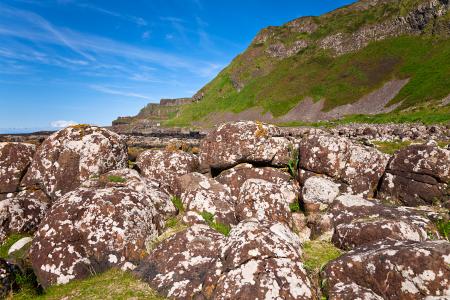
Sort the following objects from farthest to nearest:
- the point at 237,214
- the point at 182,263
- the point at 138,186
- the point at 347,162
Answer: the point at 347,162 → the point at 138,186 → the point at 237,214 → the point at 182,263

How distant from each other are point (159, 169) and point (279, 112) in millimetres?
131309

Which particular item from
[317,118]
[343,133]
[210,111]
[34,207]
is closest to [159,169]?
[34,207]

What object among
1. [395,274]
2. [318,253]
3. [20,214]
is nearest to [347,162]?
[318,253]

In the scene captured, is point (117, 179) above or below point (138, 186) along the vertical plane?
above

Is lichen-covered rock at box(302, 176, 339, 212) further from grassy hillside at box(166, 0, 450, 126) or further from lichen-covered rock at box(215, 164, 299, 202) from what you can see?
grassy hillside at box(166, 0, 450, 126)

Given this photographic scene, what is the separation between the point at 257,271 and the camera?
9.04m

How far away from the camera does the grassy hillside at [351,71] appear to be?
11769cm

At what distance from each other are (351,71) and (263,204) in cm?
15460

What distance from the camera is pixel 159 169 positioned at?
20.2m

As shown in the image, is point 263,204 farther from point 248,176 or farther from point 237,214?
point 248,176

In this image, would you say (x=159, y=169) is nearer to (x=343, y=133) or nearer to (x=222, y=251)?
(x=222, y=251)

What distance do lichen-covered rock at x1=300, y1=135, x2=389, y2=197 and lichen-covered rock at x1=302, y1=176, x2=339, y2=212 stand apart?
125 cm

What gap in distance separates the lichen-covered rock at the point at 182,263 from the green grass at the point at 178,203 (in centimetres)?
412

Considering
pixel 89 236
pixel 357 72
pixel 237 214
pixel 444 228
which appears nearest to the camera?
pixel 89 236
